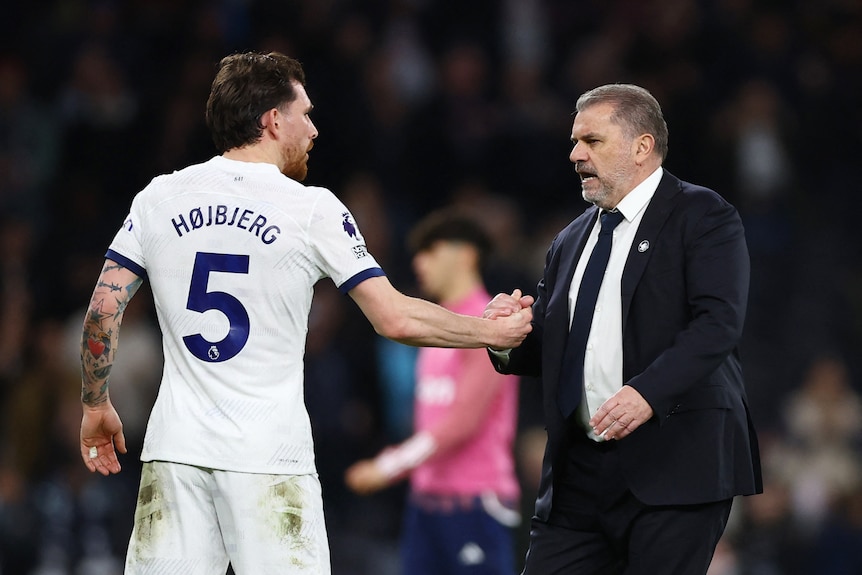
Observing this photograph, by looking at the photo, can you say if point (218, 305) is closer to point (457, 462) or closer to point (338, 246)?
point (338, 246)

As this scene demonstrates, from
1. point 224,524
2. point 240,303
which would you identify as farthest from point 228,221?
point 224,524

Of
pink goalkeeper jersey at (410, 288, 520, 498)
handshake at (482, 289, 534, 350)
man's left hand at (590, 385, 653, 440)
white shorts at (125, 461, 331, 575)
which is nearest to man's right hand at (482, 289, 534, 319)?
handshake at (482, 289, 534, 350)

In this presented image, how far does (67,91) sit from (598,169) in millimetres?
7393

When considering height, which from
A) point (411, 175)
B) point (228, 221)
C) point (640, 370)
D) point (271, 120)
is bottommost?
point (640, 370)

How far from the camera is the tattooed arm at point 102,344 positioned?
4309mm

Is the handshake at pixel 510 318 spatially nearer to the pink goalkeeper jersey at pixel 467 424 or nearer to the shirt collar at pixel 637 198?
the shirt collar at pixel 637 198

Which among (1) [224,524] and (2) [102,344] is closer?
(1) [224,524]

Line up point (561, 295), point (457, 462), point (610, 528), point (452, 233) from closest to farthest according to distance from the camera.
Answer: point (610, 528)
point (561, 295)
point (457, 462)
point (452, 233)

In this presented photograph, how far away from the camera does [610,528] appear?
175 inches

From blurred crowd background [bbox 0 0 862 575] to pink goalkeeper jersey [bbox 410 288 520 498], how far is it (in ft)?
5.94

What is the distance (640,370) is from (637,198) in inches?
25.3

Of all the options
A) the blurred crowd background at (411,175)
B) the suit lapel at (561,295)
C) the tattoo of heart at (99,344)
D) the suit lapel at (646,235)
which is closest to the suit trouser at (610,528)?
the suit lapel at (561,295)

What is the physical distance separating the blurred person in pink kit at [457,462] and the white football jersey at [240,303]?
8.32ft

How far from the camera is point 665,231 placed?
4.46m
